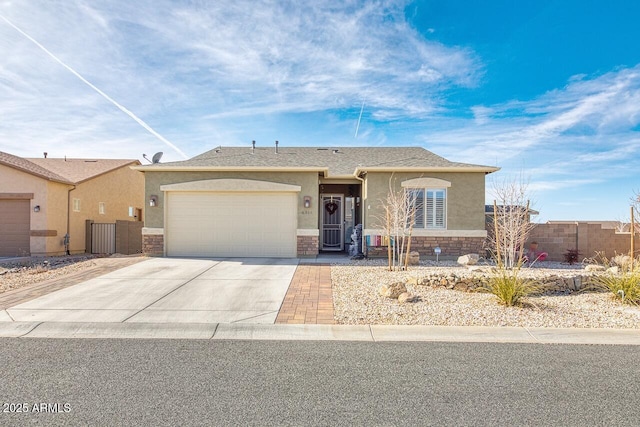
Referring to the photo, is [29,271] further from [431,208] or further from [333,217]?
[431,208]

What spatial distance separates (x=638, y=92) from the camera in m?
11.5

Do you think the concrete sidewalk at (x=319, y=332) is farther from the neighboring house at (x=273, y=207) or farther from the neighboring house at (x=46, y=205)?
the neighboring house at (x=46, y=205)

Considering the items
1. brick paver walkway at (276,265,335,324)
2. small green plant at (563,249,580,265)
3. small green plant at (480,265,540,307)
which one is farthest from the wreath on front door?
small green plant at (480,265,540,307)

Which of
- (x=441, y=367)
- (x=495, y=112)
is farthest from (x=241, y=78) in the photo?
(x=441, y=367)

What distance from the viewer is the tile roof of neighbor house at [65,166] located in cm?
1470

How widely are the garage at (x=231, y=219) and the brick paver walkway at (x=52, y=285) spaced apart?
2.43m

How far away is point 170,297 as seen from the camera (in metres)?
7.27

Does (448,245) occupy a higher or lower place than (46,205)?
lower

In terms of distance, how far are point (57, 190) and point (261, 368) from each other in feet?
50.3

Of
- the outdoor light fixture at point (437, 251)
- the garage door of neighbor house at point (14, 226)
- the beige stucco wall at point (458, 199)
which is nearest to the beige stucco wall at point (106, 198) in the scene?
the garage door of neighbor house at point (14, 226)

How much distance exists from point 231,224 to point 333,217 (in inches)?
185

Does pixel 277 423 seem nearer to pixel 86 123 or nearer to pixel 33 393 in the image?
pixel 33 393

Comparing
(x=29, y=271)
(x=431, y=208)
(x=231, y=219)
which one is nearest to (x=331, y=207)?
(x=431, y=208)

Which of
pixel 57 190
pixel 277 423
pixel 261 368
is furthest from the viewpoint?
pixel 57 190
